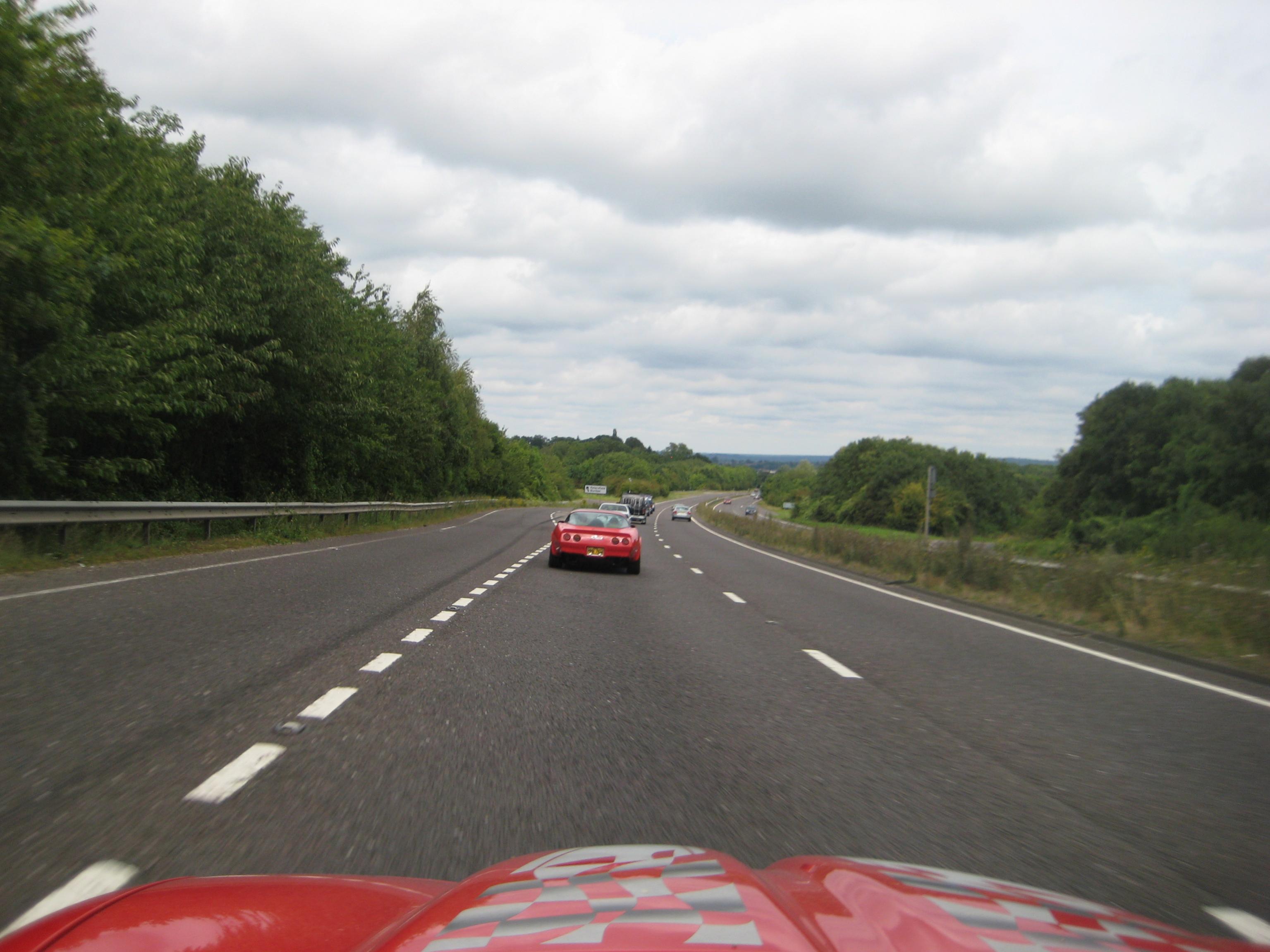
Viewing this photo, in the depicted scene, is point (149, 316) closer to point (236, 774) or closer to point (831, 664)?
point (831, 664)

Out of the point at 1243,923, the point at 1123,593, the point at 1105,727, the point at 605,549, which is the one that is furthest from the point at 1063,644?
the point at 605,549

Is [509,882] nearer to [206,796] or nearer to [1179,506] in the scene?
[206,796]

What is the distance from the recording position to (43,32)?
1803cm

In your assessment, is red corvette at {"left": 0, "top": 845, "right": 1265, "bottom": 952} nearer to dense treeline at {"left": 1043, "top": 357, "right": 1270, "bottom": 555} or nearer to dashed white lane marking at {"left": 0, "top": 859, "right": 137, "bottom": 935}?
dashed white lane marking at {"left": 0, "top": 859, "right": 137, "bottom": 935}

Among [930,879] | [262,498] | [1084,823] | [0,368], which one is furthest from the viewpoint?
[262,498]

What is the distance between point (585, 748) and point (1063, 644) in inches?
330

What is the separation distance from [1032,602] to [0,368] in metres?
18.0

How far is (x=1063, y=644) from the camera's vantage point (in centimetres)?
1177

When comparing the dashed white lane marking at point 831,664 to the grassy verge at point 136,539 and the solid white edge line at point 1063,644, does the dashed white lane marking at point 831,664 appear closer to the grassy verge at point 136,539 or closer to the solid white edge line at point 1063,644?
the solid white edge line at point 1063,644

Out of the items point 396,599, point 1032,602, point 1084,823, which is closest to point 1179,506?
point 1032,602

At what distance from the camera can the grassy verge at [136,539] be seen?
14.3m

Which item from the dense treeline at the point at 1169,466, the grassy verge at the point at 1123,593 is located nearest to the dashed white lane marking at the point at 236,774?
the grassy verge at the point at 1123,593

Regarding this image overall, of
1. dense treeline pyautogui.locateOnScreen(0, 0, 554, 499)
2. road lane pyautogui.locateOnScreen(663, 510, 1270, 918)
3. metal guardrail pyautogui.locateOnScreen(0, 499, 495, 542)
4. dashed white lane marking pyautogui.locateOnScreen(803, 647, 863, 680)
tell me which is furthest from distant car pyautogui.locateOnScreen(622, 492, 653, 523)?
dashed white lane marking pyautogui.locateOnScreen(803, 647, 863, 680)

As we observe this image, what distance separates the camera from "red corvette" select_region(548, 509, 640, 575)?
19531 millimetres
